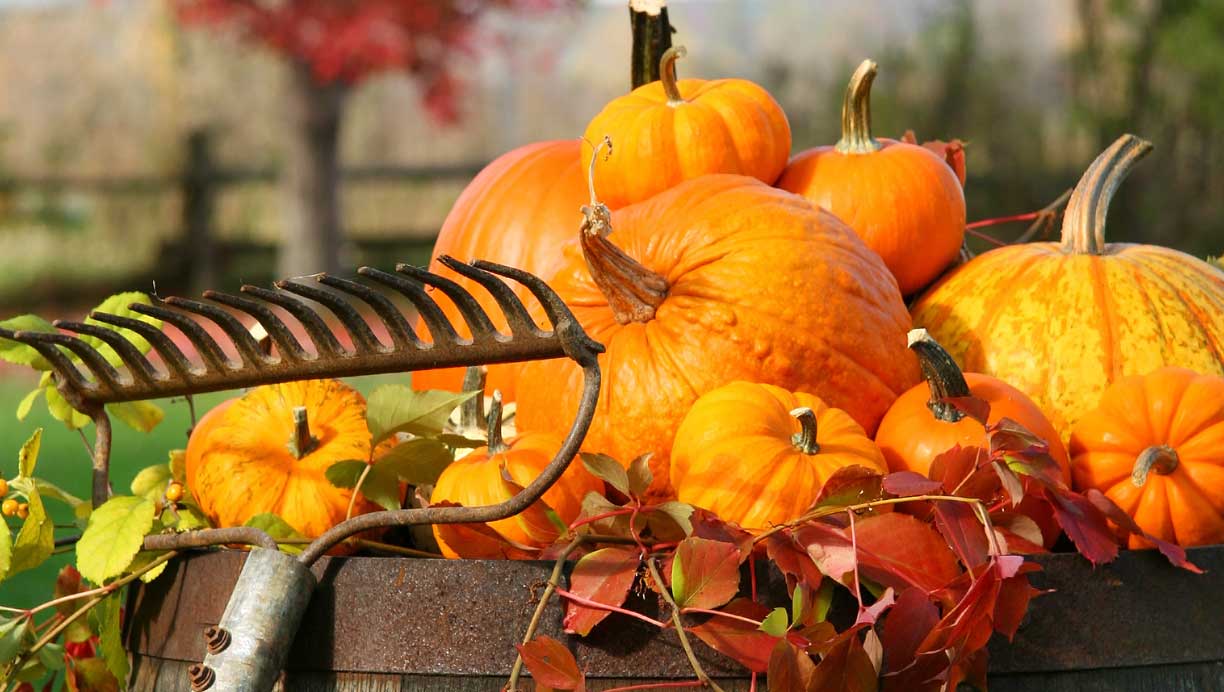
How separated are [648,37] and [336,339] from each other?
92cm

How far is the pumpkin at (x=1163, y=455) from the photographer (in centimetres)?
129

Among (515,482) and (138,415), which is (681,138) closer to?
(515,482)

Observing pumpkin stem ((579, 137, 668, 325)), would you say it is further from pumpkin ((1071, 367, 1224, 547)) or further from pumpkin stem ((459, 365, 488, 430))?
pumpkin ((1071, 367, 1224, 547))

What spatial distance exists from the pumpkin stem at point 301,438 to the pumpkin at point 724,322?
247 millimetres

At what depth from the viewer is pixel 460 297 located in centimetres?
113

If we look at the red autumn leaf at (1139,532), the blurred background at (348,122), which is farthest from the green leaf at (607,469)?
the blurred background at (348,122)

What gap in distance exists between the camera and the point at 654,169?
65.5 inches

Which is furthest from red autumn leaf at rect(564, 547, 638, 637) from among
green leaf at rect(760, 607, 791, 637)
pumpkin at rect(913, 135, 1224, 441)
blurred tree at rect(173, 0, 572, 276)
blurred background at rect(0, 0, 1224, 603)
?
blurred tree at rect(173, 0, 572, 276)

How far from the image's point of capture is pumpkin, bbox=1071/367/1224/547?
1.29 metres

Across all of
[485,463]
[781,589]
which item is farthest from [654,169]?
[781,589]

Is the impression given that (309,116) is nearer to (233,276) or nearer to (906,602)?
(233,276)

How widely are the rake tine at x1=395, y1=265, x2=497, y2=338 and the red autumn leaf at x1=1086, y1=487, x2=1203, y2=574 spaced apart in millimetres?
558

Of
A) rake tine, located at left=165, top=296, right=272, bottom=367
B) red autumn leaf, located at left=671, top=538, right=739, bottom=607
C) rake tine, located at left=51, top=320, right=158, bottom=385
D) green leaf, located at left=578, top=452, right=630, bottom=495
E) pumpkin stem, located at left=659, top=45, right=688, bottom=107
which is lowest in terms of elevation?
red autumn leaf, located at left=671, top=538, right=739, bottom=607

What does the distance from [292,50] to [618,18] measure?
21.8 meters
